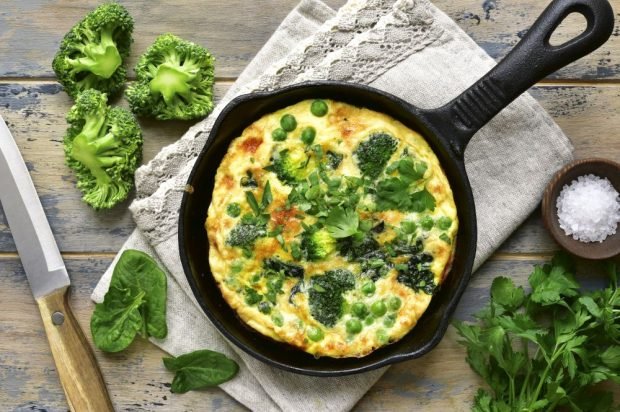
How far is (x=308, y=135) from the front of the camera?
10.4 ft

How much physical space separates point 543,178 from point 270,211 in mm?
1333

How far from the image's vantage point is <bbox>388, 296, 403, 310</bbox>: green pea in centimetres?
315

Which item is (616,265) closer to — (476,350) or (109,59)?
(476,350)

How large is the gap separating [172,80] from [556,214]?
1915mm

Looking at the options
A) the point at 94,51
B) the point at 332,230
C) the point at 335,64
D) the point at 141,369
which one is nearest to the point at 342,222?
the point at 332,230

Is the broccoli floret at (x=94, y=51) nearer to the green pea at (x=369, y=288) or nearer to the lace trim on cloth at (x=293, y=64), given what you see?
the lace trim on cloth at (x=293, y=64)

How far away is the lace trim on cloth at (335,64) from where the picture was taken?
346 cm

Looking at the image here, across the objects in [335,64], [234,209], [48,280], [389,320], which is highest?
[335,64]

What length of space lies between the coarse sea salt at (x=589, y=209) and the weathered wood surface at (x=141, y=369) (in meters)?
0.26

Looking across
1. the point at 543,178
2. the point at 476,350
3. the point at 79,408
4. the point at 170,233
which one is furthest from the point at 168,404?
the point at 543,178

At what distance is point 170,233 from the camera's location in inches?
139

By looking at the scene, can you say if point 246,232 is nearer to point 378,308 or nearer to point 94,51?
point 378,308

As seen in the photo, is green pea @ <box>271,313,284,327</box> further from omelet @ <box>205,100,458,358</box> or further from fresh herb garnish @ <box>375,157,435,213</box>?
fresh herb garnish @ <box>375,157,435,213</box>

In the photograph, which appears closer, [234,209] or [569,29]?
[234,209]
